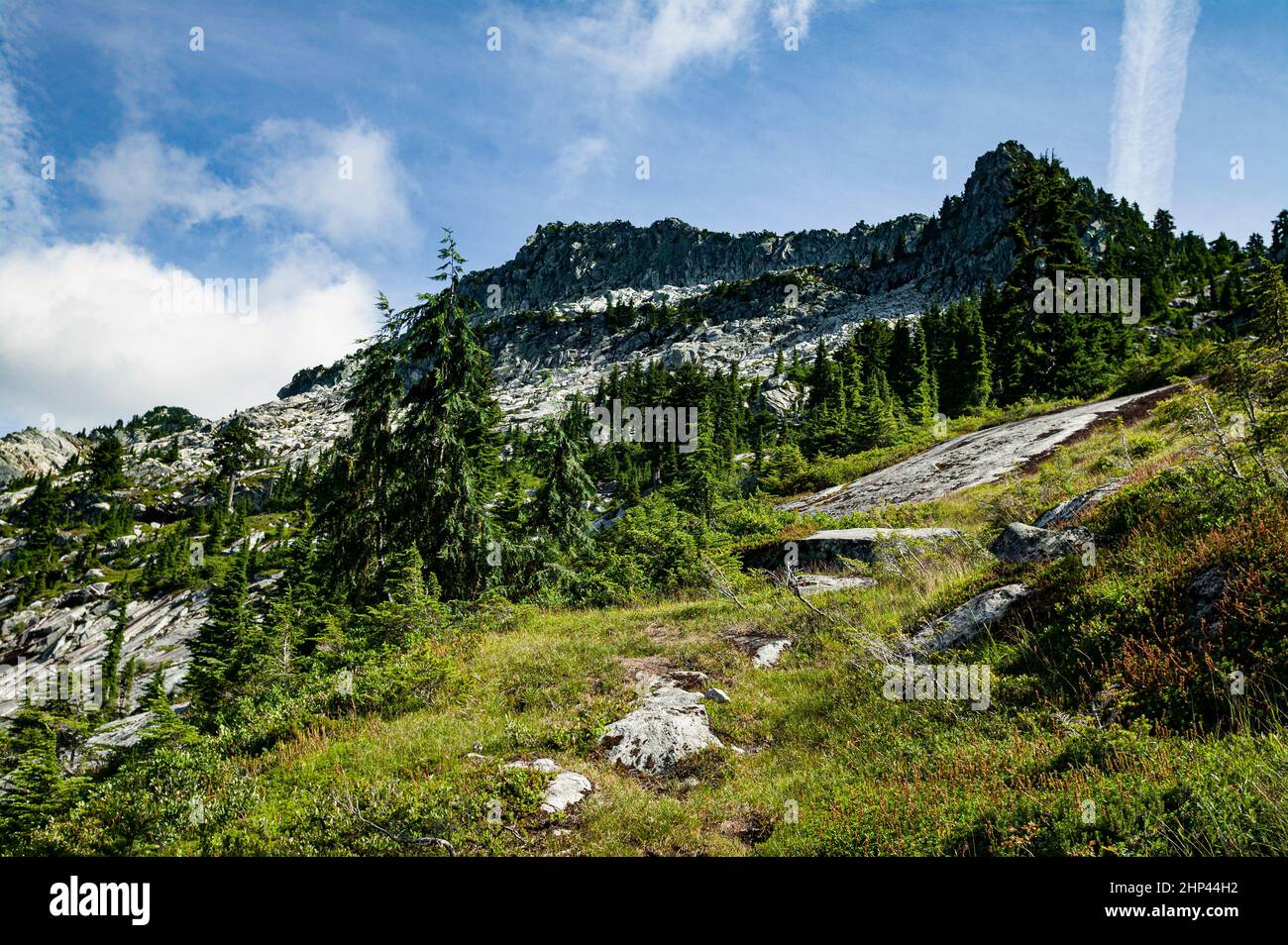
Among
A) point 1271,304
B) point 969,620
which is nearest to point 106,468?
point 969,620

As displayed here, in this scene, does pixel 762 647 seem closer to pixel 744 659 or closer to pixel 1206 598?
pixel 744 659

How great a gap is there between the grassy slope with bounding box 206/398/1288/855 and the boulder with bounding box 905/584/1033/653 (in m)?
0.34

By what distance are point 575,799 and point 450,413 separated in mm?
13978

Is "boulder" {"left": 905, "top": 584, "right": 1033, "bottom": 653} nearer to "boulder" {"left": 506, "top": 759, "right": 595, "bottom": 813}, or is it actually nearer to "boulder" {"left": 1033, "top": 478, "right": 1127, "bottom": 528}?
"boulder" {"left": 1033, "top": 478, "right": 1127, "bottom": 528}

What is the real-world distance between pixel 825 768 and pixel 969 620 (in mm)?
4017

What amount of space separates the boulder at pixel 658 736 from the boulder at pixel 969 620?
3.76 metres

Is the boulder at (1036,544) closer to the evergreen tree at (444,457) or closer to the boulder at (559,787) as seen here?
the boulder at (559,787)

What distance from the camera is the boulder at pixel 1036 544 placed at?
954 cm

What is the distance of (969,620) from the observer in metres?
9.14

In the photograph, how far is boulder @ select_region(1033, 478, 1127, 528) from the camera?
11.1m

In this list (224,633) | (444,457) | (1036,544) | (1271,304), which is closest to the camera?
(1271,304)
